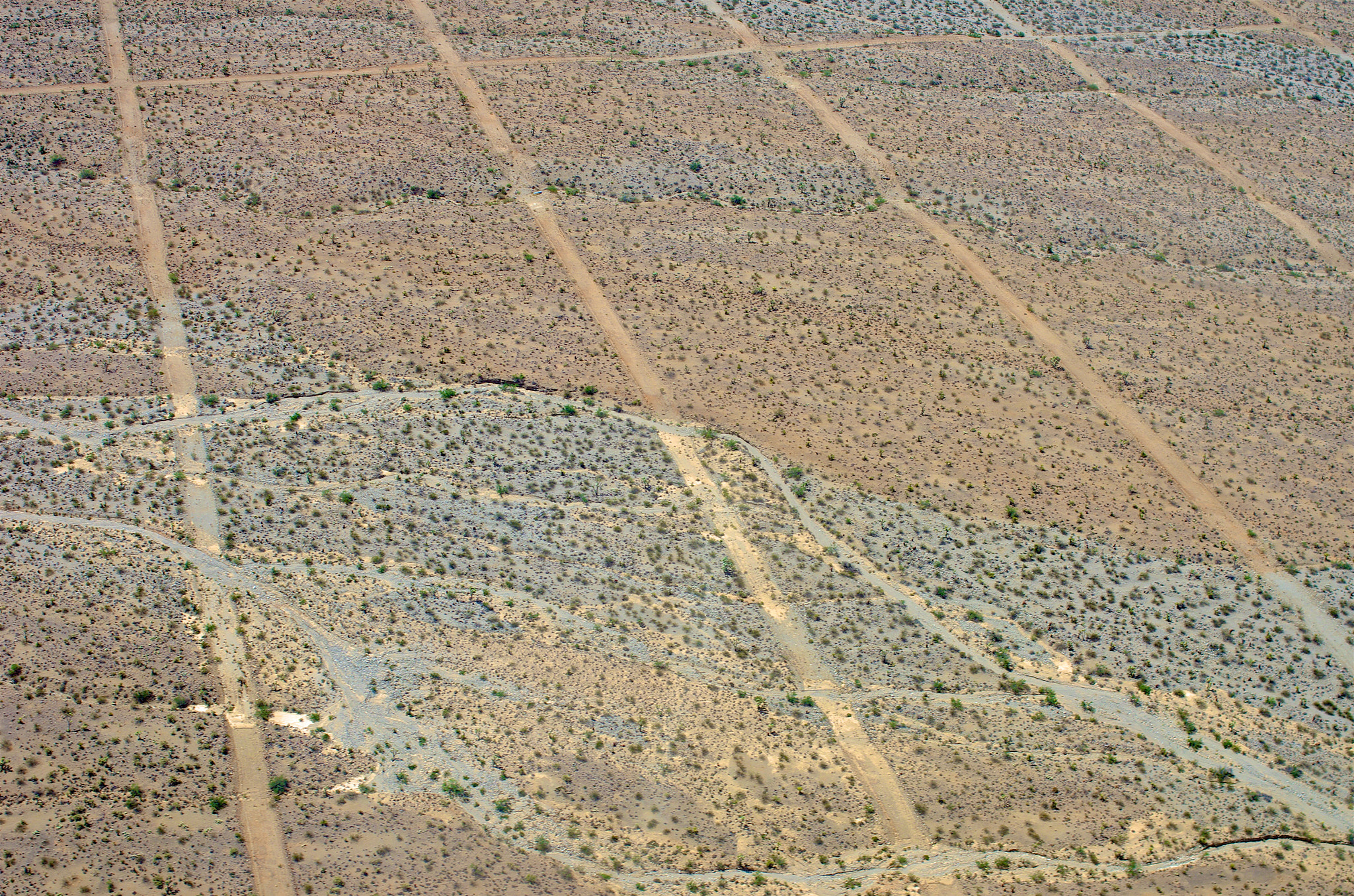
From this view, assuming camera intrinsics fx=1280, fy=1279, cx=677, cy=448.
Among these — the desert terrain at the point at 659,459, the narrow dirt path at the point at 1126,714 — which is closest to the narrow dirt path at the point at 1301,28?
the desert terrain at the point at 659,459

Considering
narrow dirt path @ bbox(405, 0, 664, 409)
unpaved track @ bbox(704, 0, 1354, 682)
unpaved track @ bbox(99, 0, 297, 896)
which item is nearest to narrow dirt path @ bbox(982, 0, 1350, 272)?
unpaved track @ bbox(704, 0, 1354, 682)

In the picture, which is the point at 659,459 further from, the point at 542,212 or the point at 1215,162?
the point at 1215,162

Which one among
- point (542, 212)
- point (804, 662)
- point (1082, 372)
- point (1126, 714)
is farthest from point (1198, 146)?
point (804, 662)

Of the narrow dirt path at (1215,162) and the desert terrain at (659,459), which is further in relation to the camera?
the narrow dirt path at (1215,162)

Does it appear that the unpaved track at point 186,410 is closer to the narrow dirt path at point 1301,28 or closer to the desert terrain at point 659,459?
the desert terrain at point 659,459

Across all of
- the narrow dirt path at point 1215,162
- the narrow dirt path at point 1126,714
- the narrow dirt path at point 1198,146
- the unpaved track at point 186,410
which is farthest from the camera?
the narrow dirt path at point 1198,146

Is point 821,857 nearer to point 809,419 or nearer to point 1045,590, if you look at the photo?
point 1045,590
